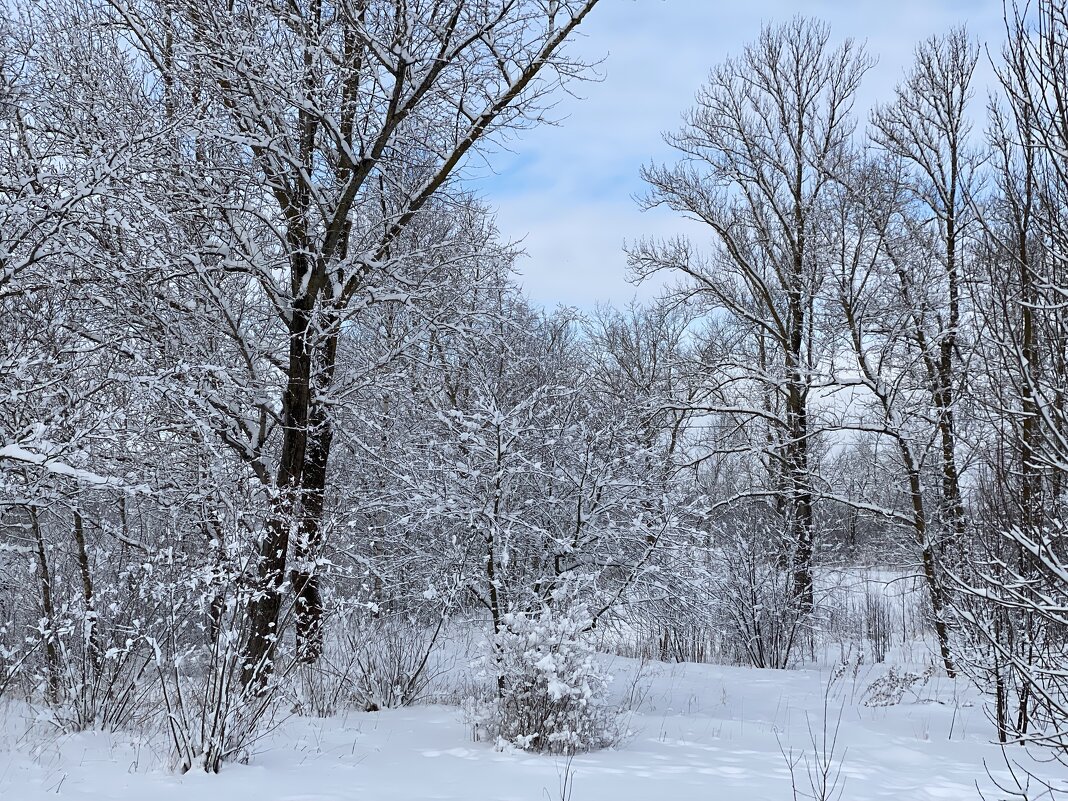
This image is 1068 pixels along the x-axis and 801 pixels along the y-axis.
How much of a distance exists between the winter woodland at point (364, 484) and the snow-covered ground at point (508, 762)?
5 cm

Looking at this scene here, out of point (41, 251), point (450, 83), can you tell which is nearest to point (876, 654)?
point (450, 83)

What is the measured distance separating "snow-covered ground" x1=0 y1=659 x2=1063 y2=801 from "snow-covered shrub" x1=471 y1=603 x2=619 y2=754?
172 millimetres

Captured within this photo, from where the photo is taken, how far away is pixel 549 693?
5.70 m

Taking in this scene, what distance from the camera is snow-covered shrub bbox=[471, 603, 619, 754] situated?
5625 millimetres

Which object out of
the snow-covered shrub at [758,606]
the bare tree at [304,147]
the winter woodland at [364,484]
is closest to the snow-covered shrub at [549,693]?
the winter woodland at [364,484]

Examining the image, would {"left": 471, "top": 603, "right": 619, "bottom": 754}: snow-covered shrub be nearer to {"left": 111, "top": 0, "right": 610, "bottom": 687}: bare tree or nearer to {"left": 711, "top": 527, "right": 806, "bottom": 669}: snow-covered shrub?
{"left": 111, "top": 0, "right": 610, "bottom": 687}: bare tree

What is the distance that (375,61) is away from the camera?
7.74 metres

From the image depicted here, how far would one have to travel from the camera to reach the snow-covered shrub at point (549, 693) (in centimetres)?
562

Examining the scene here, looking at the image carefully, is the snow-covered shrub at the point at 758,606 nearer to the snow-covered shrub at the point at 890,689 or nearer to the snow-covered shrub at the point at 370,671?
the snow-covered shrub at the point at 890,689

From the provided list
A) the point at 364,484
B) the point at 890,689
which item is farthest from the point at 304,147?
the point at 890,689

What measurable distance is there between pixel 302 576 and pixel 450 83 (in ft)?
16.8

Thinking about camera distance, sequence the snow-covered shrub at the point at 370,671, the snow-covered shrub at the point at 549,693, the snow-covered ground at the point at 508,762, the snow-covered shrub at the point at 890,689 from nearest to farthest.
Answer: the snow-covered ground at the point at 508,762, the snow-covered shrub at the point at 549,693, the snow-covered shrub at the point at 370,671, the snow-covered shrub at the point at 890,689

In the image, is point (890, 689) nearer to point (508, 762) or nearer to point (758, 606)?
point (758, 606)

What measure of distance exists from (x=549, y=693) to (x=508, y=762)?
0.58 metres
